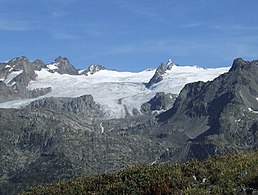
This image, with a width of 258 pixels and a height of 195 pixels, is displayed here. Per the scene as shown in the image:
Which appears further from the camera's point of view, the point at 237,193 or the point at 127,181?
the point at 127,181

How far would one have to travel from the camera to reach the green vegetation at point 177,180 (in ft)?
55.8

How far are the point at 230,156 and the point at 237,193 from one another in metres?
4.93

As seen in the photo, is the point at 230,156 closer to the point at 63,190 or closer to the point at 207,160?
the point at 207,160

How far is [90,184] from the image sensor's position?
19.8m

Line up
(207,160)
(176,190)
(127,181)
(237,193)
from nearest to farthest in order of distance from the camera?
(237,193) → (176,190) → (127,181) → (207,160)

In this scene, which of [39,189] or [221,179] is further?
[39,189]

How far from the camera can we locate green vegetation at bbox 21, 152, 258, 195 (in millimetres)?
17016

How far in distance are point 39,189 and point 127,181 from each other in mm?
3759

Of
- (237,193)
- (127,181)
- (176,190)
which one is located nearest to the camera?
(237,193)

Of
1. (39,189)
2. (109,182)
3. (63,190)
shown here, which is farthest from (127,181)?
(39,189)

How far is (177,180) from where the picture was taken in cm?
1784

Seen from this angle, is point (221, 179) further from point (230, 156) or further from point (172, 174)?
point (230, 156)

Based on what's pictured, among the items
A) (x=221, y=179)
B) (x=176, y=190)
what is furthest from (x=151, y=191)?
(x=221, y=179)

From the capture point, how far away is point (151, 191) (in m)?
17.2
